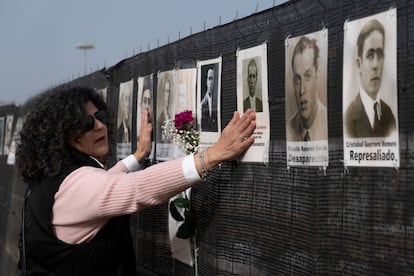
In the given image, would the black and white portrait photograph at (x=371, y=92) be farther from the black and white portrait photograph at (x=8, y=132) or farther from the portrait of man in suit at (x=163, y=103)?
the black and white portrait photograph at (x=8, y=132)

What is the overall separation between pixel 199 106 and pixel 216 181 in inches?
18.4

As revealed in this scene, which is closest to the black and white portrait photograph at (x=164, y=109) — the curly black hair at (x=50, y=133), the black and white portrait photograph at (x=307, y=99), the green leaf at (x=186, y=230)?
the green leaf at (x=186, y=230)

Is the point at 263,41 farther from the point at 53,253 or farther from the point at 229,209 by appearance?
the point at 53,253

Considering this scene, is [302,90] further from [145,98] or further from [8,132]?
[8,132]

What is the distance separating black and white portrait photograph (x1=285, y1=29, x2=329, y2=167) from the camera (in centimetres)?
250

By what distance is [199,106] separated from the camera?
354cm

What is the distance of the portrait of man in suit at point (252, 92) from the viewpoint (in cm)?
296

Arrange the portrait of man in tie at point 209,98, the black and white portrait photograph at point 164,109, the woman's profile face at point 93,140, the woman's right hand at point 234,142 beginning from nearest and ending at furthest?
1. the woman's right hand at point 234,142
2. the woman's profile face at point 93,140
3. the portrait of man in tie at point 209,98
4. the black and white portrait photograph at point 164,109

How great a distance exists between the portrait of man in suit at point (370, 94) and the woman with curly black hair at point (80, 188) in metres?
0.75

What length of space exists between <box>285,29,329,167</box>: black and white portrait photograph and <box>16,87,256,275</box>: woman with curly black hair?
319 millimetres

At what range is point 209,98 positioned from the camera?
3.43 metres

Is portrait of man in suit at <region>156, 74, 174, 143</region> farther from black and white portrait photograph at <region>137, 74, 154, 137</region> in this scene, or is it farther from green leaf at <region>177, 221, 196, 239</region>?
green leaf at <region>177, 221, 196, 239</region>

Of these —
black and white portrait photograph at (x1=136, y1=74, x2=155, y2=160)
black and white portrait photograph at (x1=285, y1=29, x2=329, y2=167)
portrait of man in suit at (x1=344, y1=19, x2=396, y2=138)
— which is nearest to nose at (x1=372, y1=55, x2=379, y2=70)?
portrait of man in suit at (x1=344, y1=19, x2=396, y2=138)

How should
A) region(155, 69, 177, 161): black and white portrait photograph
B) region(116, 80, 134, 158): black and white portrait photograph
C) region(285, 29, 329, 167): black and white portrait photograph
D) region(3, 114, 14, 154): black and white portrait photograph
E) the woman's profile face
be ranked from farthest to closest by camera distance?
region(3, 114, 14, 154): black and white portrait photograph, region(116, 80, 134, 158): black and white portrait photograph, region(155, 69, 177, 161): black and white portrait photograph, the woman's profile face, region(285, 29, 329, 167): black and white portrait photograph
